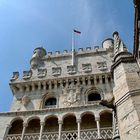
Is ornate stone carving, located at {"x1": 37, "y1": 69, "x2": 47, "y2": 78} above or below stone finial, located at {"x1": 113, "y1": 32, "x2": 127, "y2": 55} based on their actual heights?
above

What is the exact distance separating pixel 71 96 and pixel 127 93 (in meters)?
12.2

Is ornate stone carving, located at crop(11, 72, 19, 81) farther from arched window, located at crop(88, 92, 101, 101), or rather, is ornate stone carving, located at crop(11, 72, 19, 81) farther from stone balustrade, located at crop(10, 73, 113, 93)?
arched window, located at crop(88, 92, 101, 101)

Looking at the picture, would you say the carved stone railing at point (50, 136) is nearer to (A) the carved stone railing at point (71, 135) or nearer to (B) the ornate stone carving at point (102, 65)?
(A) the carved stone railing at point (71, 135)

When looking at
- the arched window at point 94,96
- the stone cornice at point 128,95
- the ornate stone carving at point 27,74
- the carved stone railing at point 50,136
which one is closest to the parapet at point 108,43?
the arched window at point 94,96

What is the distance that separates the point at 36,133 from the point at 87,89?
5468 mm

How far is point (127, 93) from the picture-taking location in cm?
763

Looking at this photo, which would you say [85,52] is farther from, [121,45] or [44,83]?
[121,45]

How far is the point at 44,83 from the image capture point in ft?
69.4

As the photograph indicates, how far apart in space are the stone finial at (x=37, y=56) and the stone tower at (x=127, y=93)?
1480cm

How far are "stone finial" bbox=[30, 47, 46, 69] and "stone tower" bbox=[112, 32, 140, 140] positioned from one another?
14802mm

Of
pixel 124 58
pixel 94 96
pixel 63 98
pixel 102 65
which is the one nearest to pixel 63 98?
pixel 63 98

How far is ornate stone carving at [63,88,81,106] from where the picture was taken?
19.3m

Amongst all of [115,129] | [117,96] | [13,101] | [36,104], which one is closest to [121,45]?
[117,96]

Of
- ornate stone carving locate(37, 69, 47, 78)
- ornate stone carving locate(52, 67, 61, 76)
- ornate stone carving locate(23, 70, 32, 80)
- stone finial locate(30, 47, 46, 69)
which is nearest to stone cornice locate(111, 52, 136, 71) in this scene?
ornate stone carving locate(52, 67, 61, 76)
